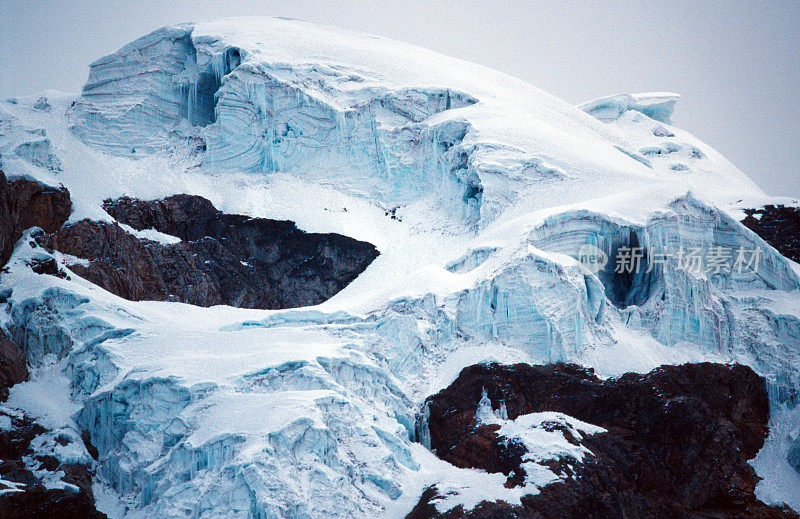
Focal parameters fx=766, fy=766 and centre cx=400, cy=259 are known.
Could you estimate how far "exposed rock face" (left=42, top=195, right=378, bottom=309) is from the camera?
34.9m

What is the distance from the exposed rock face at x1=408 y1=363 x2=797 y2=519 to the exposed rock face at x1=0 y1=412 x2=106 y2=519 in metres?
10.3

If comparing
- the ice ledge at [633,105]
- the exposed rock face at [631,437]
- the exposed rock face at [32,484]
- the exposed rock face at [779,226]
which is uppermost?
the ice ledge at [633,105]

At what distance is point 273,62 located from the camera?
141 ft

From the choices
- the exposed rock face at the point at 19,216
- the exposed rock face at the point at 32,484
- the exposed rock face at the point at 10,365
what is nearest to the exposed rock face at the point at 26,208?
the exposed rock face at the point at 19,216

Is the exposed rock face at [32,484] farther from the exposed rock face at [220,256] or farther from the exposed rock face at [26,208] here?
the exposed rock face at [220,256]

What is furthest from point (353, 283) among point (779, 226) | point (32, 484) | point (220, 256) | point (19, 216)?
point (779, 226)

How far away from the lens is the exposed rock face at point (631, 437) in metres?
23.8

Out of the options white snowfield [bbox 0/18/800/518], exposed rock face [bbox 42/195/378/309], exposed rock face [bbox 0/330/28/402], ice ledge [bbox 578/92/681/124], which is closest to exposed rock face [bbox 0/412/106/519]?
white snowfield [bbox 0/18/800/518]

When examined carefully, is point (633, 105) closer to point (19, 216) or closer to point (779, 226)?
point (779, 226)

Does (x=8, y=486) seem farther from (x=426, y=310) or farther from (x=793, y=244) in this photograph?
(x=793, y=244)

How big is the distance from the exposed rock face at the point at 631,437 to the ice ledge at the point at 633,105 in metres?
34.7

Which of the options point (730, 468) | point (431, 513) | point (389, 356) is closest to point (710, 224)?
point (730, 468)

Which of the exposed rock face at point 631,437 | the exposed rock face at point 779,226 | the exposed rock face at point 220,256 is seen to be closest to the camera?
the exposed rock face at point 631,437

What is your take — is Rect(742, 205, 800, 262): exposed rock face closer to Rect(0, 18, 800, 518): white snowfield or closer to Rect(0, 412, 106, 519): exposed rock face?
Rect(0, 18, 800, 518): white snowfield
